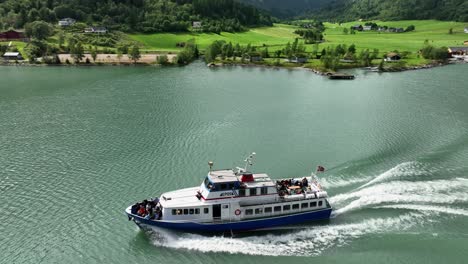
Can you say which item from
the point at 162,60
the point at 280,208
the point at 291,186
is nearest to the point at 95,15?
the point at 162,60

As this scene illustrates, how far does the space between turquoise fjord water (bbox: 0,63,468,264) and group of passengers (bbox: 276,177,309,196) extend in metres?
3.70

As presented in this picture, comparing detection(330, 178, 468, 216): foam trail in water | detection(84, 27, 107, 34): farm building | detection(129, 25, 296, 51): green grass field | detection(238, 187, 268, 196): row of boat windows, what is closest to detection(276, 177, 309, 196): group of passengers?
detection(238, 187, 268, 196): row of boat windows

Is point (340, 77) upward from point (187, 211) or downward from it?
upward

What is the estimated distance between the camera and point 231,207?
35281mm

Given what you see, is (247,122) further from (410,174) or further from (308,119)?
(410,174)

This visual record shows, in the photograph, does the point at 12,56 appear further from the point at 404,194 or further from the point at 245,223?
the point at 404,194

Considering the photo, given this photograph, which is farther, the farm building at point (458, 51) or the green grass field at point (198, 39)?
the green grass field at point (198, 39)

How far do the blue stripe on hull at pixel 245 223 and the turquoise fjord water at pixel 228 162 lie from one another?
79 cm

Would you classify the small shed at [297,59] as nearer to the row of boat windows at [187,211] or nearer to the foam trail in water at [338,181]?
the foam trail in water at [338,181]

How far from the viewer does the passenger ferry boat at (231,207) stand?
1366 inches

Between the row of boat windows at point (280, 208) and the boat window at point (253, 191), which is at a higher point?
the boat window at point (253, 191)

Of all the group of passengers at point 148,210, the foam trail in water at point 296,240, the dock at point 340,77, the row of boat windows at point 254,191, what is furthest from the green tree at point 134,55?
the foam trail in water at point 296,240

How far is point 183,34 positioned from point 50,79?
8769 cm

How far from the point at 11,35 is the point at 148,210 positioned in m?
145
